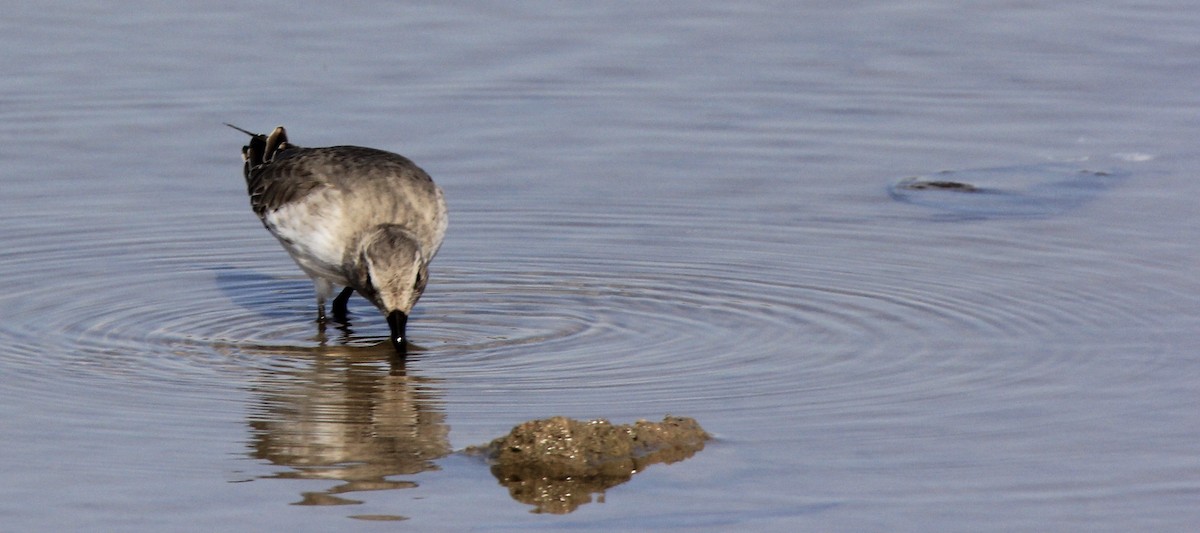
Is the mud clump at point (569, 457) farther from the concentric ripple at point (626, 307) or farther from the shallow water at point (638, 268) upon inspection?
the concentric ripple at point (626, 307)

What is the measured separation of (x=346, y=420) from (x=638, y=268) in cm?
301

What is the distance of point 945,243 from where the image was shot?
10852 mm

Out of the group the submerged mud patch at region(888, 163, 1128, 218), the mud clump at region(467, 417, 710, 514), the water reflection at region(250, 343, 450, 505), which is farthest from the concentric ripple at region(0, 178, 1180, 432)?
the mud clump at region(467, 417, 710, 514)

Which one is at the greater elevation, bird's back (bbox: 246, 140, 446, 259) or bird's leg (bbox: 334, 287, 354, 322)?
bird's back (bbox: 246, 140, 446, 259)

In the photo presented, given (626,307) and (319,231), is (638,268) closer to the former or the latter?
(626,307)

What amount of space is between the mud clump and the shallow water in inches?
4.4

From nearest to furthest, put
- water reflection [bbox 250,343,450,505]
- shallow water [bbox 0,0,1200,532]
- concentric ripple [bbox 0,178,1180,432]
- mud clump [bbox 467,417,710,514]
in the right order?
mud clump [bbox 467,417,710,514]
shallow water [bbox 0,0,1200,532]
water reflection [bbox 250,343,450,505]
concentric ripple [bbox 0,178,1180,432]

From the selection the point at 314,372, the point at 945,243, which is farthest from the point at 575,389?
the point at 945,243

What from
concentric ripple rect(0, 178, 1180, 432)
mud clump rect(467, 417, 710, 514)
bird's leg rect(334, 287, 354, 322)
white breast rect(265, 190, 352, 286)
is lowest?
bird's leg rect(334, 287, 354, 322)

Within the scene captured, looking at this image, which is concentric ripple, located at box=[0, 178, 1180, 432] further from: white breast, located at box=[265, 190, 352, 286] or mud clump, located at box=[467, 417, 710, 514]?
mud clump, located at box=[467, 417, 710, 514]

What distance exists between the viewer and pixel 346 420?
25.8 feet

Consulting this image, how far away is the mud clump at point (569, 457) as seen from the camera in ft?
22.0

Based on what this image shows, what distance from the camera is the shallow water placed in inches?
269

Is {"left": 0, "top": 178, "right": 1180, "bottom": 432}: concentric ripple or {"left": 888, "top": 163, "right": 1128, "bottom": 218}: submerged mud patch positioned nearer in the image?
{"left": 0, "top": 178, "right": 1180, "bottom": 432}: concentric ripple
